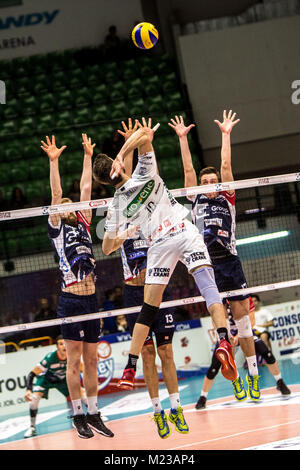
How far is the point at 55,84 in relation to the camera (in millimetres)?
18906

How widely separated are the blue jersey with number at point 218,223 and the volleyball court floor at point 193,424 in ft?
6.83

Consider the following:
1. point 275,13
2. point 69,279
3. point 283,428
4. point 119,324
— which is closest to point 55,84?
point 275,13

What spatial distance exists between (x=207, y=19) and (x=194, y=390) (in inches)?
490

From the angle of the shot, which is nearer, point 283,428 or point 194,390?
point 283,428

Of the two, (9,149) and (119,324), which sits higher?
(9,149)

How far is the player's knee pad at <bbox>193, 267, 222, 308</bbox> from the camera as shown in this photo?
5984mm

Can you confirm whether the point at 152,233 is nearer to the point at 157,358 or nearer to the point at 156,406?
the point at 156,406

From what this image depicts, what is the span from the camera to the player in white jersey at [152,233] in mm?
6043

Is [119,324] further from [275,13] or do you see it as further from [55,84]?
[275,13]

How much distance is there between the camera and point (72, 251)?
7.44m

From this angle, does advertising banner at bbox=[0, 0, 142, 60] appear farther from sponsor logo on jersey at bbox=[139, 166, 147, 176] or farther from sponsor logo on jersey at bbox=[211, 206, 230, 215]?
sponsor logo on jersey at bbox=[139, 166, 147, 176]

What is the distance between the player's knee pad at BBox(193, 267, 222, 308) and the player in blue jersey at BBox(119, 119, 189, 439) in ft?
3.68

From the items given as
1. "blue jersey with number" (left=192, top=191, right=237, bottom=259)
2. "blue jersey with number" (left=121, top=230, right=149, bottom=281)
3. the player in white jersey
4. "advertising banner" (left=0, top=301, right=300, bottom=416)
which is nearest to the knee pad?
"advertising banner" (left=0, top=301, right=300, bottom=416)

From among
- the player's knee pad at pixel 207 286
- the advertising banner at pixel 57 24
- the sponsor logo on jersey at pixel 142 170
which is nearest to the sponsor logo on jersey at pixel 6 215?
the sponsor logo on jersey at pixel 142 170
